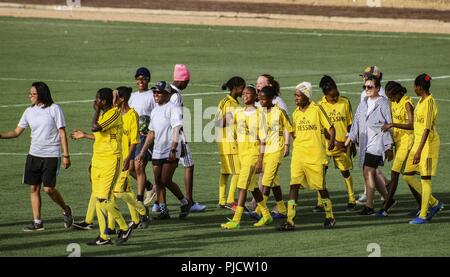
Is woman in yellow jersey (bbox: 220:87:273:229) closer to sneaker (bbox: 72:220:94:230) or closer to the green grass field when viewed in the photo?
the green grass field

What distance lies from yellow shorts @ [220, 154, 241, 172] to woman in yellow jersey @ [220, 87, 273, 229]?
0.88 metres

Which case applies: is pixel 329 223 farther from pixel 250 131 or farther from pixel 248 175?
pixel 250 131

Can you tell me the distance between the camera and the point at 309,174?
652 inches

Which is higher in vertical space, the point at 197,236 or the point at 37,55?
the point at 37,55

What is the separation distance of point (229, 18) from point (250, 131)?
37816 millimetres

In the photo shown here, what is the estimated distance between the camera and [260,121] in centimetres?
1683

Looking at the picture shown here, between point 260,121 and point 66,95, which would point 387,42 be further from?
point 260,121

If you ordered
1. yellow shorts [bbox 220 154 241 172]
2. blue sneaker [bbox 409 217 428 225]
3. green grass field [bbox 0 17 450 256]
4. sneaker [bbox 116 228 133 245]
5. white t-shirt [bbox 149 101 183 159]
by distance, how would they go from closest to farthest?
sneaker [bbox 116 228 133 245] → green grass field [bbox 0 17 450 256] → blue sneaker [bbox 409 217 428 225] → white t-shirt [bbox 149 101 183 159] → yellow shorts [bbox 220 154 241 172]

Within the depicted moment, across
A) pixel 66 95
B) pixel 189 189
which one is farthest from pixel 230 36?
A: pixel 189 189

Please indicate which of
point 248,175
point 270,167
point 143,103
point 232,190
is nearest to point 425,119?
point 270,167

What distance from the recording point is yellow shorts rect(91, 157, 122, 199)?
1529 cm

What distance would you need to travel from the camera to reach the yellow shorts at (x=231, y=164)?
18062mm

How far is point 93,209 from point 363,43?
3008cm

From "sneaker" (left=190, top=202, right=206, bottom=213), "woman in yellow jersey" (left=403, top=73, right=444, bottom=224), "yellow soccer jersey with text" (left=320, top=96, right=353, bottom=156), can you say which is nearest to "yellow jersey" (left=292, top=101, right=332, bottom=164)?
"woman in yellow jersey" (left=403, top=73, right=444, bottom=224)
